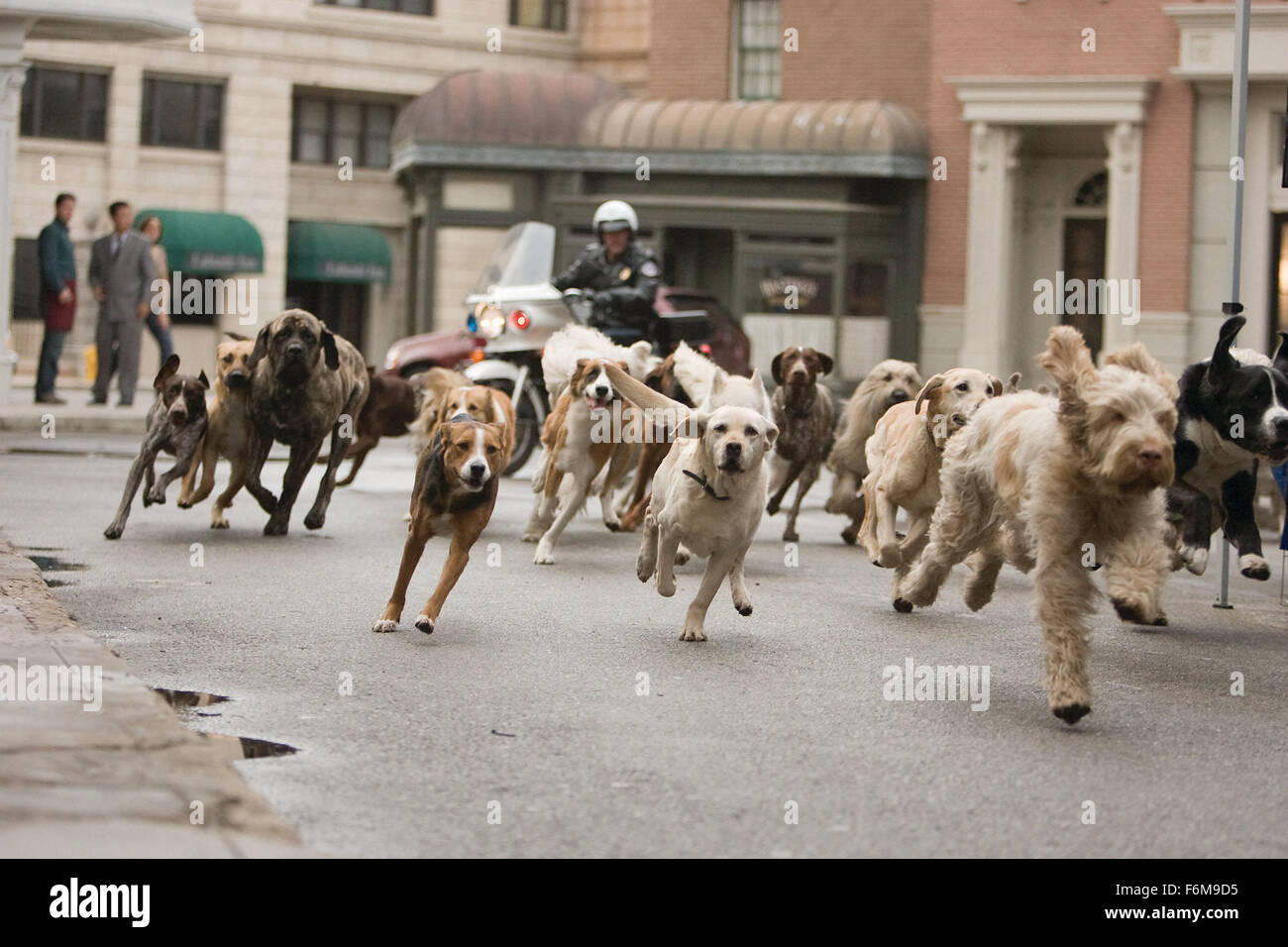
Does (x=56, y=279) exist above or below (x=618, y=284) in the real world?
above

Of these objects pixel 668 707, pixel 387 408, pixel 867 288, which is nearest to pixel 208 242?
pixel 867 288

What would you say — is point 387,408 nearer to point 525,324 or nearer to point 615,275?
point 615,275

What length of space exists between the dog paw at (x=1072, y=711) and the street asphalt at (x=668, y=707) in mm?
71

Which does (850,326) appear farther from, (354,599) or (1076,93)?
(354,599)

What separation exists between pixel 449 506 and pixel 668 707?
199 centimetres

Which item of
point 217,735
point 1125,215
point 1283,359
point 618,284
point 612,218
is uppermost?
point 1125,215

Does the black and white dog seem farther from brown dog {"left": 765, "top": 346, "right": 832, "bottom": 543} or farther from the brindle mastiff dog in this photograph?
the brindle mastiff dog

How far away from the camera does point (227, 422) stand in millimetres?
11648

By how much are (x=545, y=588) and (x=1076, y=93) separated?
1989 centimetres

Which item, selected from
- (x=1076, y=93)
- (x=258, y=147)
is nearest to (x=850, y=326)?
(x=1076, y=93)

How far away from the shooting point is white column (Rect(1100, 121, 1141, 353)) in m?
27.3

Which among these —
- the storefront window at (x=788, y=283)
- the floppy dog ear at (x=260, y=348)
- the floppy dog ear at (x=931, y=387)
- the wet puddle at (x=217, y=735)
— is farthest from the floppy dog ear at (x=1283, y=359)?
the storefront window at (x=788, y=283)

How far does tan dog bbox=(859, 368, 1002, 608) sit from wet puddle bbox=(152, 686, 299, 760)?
412 cm

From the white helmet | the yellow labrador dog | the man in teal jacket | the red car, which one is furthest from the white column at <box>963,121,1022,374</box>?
the yellow labrador dog
